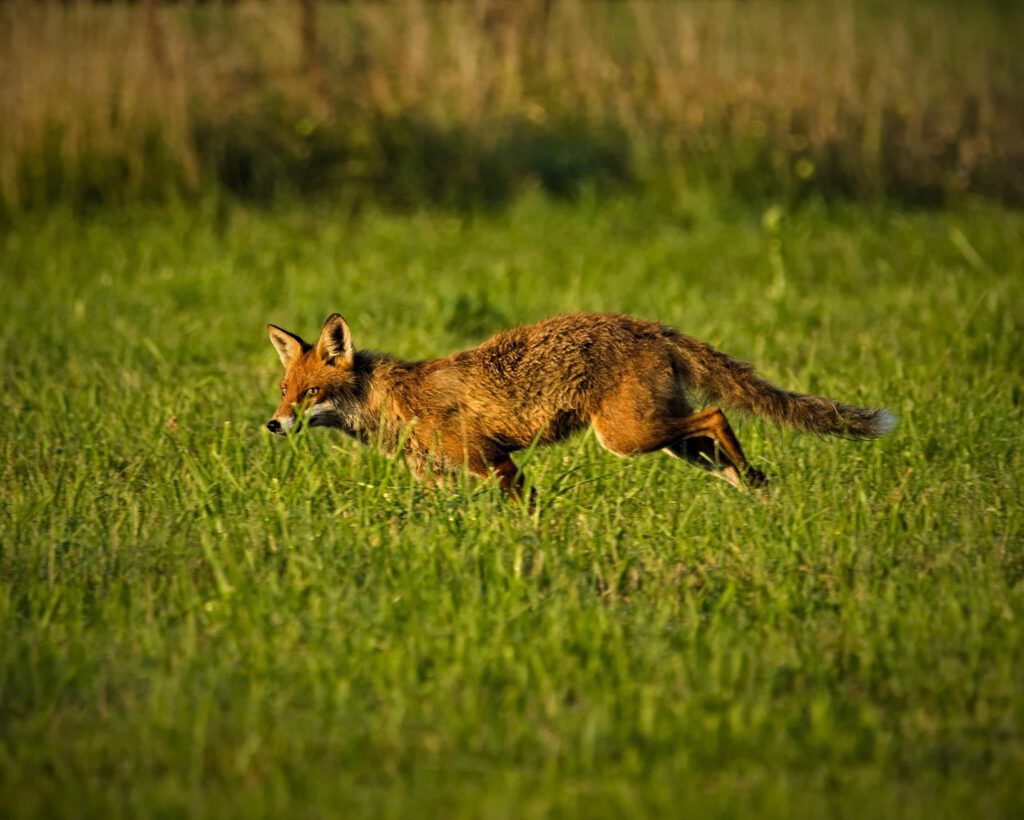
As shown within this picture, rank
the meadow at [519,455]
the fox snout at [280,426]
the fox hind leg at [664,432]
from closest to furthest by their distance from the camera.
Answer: the meadow at [519,455] < the fox hind leg at [664,432] < the fox snout at [280,426]

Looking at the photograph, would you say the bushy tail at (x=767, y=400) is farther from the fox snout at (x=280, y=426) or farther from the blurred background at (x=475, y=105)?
the blurred background at (x=475, y=105)

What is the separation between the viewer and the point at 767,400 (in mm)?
6051

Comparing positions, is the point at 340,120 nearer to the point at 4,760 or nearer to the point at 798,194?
the point at 798,194

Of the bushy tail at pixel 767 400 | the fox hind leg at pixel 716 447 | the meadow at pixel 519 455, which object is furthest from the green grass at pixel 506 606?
the bushy tail at pixel 767 400

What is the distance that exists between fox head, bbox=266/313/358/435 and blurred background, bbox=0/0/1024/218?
6405 mm

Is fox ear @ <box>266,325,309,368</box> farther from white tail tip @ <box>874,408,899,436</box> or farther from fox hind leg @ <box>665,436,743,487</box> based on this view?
white tail tip @ <box>874,408,899,436</box>

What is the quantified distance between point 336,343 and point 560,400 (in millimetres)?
1229

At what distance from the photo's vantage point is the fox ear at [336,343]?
649 cm

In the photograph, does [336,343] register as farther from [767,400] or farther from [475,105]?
[475,105]

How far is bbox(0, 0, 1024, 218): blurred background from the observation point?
12586mm

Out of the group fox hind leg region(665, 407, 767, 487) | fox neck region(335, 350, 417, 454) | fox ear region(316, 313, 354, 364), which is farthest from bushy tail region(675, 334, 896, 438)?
fox ear region(316, 313, 354, 364)

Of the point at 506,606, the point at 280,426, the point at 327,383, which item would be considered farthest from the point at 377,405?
the point at 506,606

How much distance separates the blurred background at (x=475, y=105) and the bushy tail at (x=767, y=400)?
705 centimetres

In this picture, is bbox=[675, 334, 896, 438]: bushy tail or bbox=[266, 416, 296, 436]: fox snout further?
bbox=[266, 416, 296, 436]: fox snout
